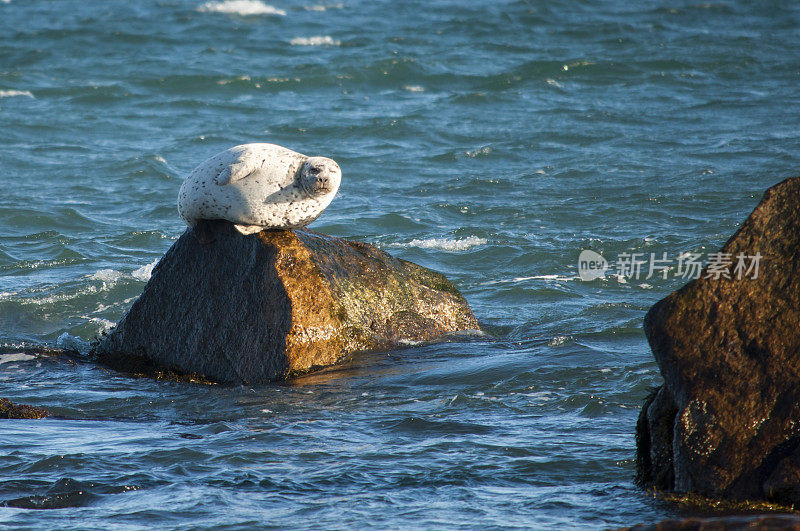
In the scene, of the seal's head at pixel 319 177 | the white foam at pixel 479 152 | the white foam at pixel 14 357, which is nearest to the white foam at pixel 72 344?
the white foam at pixel 14 357

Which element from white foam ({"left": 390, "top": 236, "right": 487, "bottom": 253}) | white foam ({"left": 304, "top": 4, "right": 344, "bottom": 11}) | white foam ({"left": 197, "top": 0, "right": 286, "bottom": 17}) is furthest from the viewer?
white foam ({"left": 304, "top": 4, "right": 344, "bottom": 11})

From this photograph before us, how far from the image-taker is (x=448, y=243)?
395 inches

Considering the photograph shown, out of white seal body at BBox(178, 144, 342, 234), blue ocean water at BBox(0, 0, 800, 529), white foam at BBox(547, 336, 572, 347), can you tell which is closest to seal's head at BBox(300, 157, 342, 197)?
white seal body at BBox(178, 144, 342, 234)

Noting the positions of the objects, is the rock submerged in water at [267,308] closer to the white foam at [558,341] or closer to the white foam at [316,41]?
the white foam at [558,341]

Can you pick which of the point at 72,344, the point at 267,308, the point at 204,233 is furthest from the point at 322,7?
the point at 267,308

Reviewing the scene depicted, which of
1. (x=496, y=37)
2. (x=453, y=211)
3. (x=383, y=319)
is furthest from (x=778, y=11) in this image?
(x=383, y=319)

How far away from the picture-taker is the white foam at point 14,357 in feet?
21.5

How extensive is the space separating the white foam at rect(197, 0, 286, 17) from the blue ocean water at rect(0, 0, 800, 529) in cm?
16

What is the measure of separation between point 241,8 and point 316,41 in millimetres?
4686

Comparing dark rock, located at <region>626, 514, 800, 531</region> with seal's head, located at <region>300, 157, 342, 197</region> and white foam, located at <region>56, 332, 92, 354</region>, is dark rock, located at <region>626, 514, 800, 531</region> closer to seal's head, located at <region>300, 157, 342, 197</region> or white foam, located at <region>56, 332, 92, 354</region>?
seal's head, located at <region>300, 157, 342, 197</region>

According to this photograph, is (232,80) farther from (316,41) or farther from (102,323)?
(102,323)

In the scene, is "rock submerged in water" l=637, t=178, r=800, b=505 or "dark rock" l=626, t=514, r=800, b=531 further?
"rock submerged in water" l=637, t=178, r=800, b=505

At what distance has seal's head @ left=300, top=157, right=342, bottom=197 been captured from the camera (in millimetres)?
6164

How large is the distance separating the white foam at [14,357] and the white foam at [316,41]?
14.9 meters
